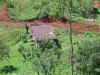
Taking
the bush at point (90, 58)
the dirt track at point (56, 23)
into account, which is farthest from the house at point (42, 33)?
the bush at point (90, 58)

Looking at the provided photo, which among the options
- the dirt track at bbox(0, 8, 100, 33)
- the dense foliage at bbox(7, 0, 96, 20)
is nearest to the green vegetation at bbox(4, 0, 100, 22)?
the dense foliage at bbox(7, 0, 96, 20)

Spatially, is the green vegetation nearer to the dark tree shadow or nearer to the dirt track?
the dirt track

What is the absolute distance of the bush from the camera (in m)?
22.9

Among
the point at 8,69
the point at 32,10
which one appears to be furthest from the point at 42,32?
the point at 32,10

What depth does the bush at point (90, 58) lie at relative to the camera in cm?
2293

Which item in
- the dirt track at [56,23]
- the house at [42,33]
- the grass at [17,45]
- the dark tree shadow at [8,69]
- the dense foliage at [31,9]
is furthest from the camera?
the dense foliage at [31,9]

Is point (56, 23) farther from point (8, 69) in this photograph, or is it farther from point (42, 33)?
point (8, 69)

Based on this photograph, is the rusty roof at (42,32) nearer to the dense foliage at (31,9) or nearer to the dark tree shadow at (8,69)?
the dense foliage at (31,9)

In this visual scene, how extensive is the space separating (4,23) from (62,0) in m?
31.8

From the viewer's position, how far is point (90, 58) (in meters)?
22.9

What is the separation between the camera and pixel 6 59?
119ft

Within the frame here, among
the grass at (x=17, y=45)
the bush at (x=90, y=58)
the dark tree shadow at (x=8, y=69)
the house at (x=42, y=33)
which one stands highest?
the bush at (x=90, y=58)

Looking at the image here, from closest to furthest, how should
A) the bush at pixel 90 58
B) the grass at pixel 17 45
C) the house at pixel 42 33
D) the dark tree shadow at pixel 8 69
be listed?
1. the bush at pixel 90 58
2. the grass at pixel 17 45
3. the dark tree shadow at pixel 8 69
4. the house at pixel 42 33

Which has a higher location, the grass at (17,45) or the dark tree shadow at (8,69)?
the grass at (17,45)
